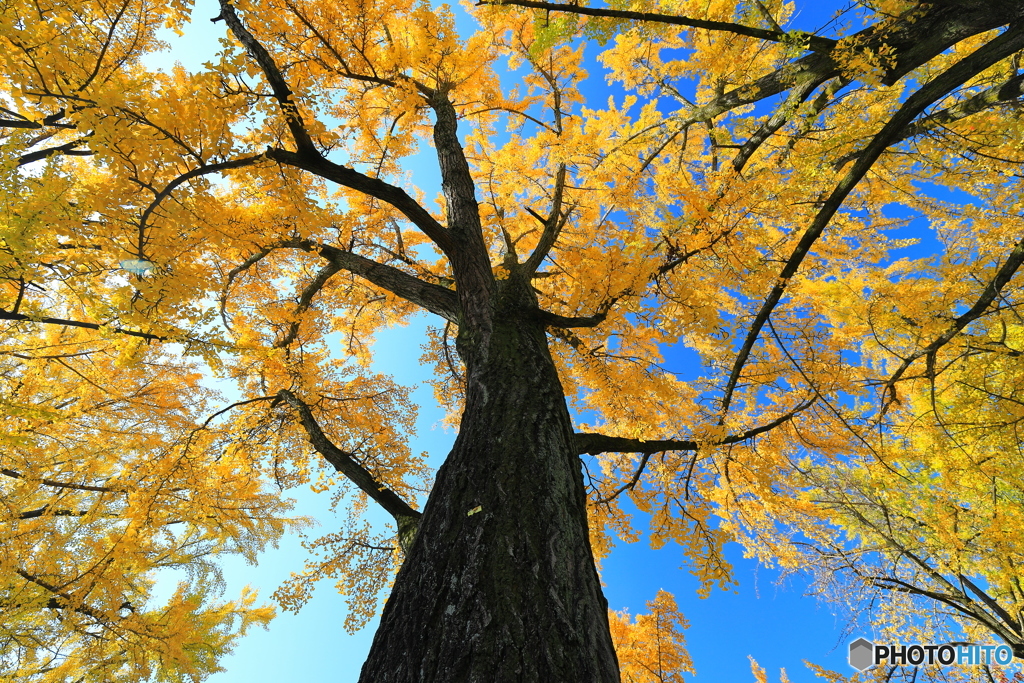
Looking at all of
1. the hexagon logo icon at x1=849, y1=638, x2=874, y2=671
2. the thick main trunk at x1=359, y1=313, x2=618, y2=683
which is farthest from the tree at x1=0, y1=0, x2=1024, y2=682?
the hexagon logo icon at x1=849, y1=638, x2=874, y2=671

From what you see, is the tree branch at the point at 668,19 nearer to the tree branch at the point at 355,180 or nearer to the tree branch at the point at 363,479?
the tree branch at the point at 355,180

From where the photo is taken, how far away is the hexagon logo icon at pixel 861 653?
5.03m

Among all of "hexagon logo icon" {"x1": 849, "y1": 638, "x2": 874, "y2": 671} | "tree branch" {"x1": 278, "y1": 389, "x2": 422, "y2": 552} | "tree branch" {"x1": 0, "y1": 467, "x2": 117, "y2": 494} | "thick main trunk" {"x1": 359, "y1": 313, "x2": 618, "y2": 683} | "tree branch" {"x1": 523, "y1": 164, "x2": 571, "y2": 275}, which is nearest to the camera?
"thick main trunk" {"x1": 359, "y1": 313, "x2": 618, "y2": 683}

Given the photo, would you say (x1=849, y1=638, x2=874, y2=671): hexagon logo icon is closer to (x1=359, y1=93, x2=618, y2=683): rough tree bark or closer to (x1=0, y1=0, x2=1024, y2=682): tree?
(x1=0, y1=0, x2=1024, y2=682): tree

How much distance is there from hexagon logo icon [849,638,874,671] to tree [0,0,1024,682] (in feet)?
6.47

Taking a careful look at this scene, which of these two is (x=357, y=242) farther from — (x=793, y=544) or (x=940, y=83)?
(x=793, y=544)

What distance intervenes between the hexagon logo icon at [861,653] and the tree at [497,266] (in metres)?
1.97

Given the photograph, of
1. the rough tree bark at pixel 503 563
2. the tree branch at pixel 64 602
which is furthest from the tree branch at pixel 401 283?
the tree branch at pixel 64 602

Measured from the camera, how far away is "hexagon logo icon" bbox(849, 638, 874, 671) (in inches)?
198

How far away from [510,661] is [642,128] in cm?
564

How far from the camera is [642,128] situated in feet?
16.5

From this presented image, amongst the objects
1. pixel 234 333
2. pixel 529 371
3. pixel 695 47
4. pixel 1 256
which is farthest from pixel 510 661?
pixel 695 47

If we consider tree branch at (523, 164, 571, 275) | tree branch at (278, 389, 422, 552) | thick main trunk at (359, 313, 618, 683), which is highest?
tree branch at (523, 164, 571, 275)

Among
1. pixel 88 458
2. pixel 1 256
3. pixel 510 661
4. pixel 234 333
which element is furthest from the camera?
pixel 88 458
